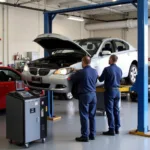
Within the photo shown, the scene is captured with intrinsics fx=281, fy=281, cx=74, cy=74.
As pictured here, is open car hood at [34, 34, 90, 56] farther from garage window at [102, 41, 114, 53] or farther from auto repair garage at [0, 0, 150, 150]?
garage window at [102, 41, 114, 53]

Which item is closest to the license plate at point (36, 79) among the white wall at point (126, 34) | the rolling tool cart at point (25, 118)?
the rolling tool cart at point (25, 118)

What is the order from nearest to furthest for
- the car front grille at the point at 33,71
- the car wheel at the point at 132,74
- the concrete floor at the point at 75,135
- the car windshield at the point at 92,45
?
the concrete floor at the point at 75,135 < the car front grille at the point at 33,71 < the car windshield at the point at 92,45 < the car wheel at the point at 132,74

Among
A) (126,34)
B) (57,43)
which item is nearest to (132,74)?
(57,43)

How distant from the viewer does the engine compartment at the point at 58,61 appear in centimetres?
612

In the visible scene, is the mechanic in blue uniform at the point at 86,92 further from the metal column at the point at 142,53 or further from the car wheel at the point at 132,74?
the car wheel at the point at 132,74

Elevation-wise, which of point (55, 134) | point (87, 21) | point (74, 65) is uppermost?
point (87, 21)

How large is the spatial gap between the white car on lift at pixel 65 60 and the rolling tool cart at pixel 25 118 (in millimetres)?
576

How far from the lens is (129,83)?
7648 mm

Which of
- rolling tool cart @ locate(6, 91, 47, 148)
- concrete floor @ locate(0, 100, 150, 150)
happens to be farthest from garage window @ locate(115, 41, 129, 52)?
rolling tool cart @ locate(6, 91, 47, 148)

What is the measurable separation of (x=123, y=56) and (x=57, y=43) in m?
1.81

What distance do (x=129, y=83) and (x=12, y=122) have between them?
3580 millimetres

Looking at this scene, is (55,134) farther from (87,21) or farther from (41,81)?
(87,21)

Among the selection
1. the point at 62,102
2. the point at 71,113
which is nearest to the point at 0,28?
the point at 62,102

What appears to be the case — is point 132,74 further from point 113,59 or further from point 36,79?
point 36,79
